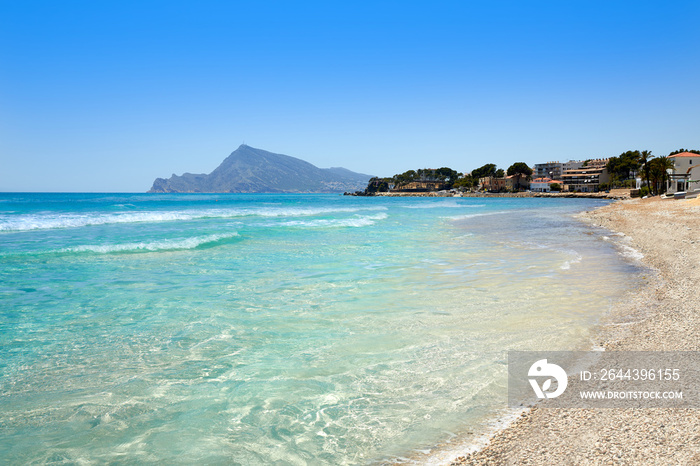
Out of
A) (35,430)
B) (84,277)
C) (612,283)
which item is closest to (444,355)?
(35,430)

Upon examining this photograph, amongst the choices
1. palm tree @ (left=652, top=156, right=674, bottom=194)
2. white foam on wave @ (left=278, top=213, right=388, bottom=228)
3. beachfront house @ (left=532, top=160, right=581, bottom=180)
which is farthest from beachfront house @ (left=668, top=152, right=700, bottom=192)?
beachfront house @ (left=532, top=160, right=581, bottom=180)

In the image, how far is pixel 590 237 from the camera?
2019cm

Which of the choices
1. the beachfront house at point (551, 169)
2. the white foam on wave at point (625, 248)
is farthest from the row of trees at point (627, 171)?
the white foam on wave at point (625, 248)

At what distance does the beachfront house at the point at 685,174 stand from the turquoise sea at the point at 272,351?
2455 inches

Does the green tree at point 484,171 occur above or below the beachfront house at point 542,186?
above

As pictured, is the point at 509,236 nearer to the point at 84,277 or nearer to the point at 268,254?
the point at 268,254

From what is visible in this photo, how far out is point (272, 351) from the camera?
5.93 metres

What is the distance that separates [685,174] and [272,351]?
73638 millimetres

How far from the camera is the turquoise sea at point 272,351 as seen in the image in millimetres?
3744

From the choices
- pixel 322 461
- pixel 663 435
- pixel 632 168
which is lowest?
pixel 322 461

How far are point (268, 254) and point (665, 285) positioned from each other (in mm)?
12118

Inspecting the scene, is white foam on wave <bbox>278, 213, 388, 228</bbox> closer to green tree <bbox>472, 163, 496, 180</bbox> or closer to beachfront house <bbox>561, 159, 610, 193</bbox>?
beachfront house <bbox>561, 159, 610, 193</bbox>

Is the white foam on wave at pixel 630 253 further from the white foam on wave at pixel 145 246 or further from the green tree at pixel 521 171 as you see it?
the green tree at pixel 521 171

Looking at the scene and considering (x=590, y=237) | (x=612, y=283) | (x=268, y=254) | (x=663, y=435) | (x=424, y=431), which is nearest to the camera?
(x=663, y=435)
